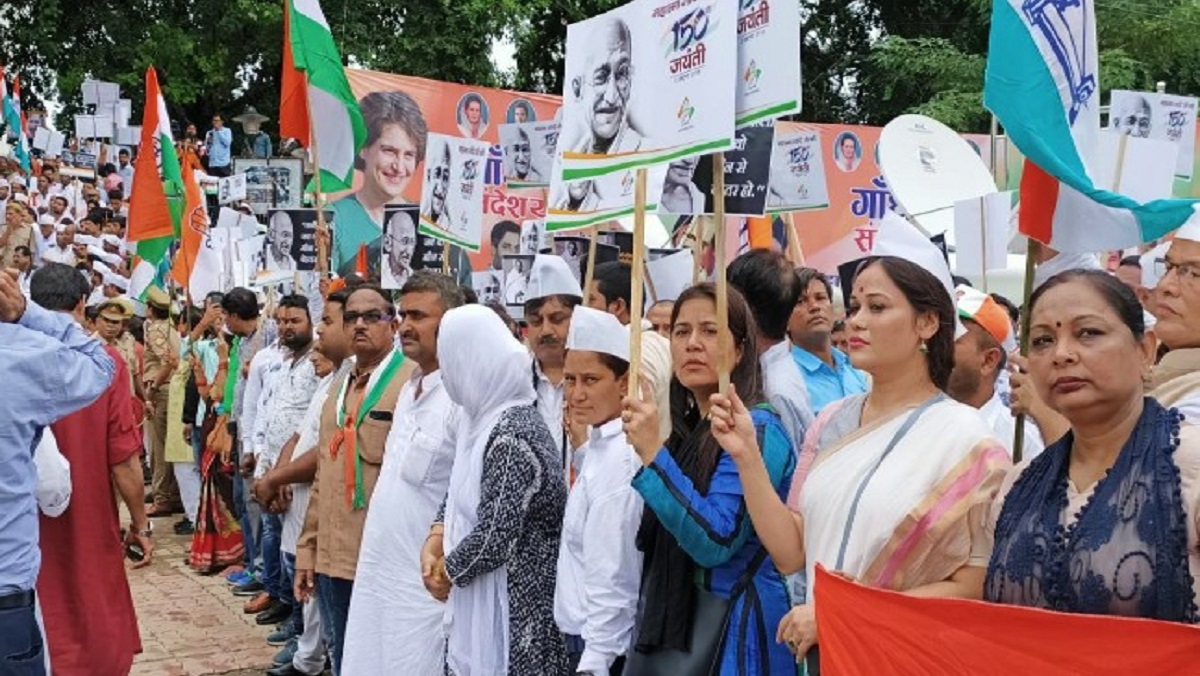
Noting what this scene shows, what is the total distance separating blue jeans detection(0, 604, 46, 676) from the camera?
428 cm

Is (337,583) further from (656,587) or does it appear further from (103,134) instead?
(103,134)

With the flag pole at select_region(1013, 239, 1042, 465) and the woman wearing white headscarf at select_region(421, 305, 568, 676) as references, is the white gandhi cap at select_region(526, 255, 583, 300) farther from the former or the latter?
the flag pole at select_region(1013, 239, 1042, 465)

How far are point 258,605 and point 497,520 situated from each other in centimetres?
460

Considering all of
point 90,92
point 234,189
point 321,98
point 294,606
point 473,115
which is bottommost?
point 294,606

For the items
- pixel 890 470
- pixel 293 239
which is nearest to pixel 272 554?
pixel 293 239

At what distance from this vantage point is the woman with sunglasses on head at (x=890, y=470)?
2693mm

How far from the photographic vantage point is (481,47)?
25250 millimetres

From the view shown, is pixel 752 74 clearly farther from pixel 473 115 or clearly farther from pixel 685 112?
pixel 473 115

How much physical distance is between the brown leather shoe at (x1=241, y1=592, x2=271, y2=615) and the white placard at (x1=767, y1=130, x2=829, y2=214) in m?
3.86

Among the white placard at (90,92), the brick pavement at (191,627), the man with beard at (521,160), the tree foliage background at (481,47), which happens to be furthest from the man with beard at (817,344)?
the white placard at (90,92)

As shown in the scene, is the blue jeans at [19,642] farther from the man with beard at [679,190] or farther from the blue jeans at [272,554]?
the blue jeans at [272,554]

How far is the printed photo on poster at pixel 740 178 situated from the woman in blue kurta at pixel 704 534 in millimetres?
1406

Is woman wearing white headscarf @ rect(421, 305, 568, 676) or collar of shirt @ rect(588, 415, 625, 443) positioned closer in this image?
collar of shirt @ rect(588, 415, 625, 443)

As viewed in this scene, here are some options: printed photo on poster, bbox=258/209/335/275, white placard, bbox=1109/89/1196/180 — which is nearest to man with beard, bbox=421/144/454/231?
printed photo on poster, bbox=258/209/335/275
